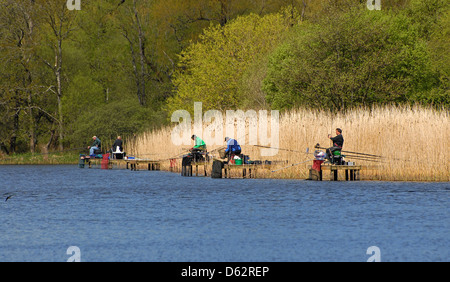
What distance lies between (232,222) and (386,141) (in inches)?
540

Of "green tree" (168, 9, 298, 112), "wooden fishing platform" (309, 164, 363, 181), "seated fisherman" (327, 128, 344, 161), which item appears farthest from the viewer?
"green tree" (168, 9, 298, 112)

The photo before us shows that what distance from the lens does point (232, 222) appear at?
65.6 ft

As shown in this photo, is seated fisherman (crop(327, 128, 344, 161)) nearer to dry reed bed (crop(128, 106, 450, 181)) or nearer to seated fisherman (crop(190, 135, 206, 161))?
dry reed bed (crop(128, 106, 450, 181))

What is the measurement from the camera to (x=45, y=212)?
22.6m

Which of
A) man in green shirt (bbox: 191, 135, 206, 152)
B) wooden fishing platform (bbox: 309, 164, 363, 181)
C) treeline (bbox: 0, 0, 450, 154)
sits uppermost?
treeline (bbox: 0, 0, 450, 154)

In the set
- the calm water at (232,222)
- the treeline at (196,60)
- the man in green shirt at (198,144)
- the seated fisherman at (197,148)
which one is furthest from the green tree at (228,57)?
the calm water at (232,222)

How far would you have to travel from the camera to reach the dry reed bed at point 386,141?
1219 inches

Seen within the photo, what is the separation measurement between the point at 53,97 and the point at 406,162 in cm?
4520

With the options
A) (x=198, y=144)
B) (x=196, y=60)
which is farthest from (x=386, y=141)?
(x=196, y=60)

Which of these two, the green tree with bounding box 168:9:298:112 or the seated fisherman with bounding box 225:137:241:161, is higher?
the green tree with bounding box 168:9:298:112

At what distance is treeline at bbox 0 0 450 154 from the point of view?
46.2 meters

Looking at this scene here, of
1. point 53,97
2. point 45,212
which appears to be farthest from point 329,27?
point 53,97

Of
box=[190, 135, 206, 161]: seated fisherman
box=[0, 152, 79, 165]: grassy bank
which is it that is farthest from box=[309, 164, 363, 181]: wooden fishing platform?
box=[0, 152, 79, 165]: grassy bank

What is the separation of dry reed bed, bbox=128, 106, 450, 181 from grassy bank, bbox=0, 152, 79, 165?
105 ft
